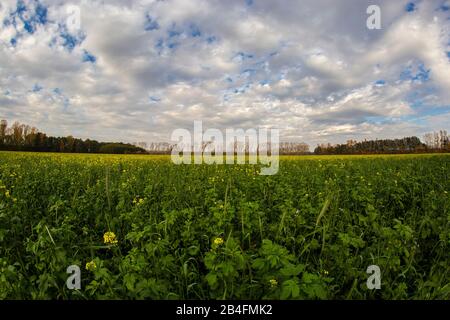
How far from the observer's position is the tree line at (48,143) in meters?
58.1

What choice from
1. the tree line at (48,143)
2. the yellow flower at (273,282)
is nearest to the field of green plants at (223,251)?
the yellow flower at (273,282)

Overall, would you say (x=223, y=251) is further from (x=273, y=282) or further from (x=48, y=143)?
(x=48, y=143)

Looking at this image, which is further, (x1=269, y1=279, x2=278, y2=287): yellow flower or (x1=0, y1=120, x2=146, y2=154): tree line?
(x1=0, y1=120, x2=146, y2=154): tree line

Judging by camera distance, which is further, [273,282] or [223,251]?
[223,251]

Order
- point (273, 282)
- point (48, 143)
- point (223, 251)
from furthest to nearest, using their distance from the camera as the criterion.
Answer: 1. point (48, 143)
2. point (223, 251)
3. point (273, 282)

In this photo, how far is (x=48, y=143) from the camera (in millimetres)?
62062

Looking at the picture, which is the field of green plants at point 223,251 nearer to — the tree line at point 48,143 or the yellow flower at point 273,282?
the yellow flower at point 273,282

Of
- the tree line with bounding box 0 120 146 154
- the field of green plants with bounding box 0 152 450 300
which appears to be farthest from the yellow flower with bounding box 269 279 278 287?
the tree line with bounding box 0 120 146 154

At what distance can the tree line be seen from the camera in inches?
2286

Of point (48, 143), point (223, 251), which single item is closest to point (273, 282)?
point (223, 251)

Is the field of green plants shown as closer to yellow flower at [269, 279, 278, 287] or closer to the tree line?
yellow flower at [269, 279, 278, 287]
